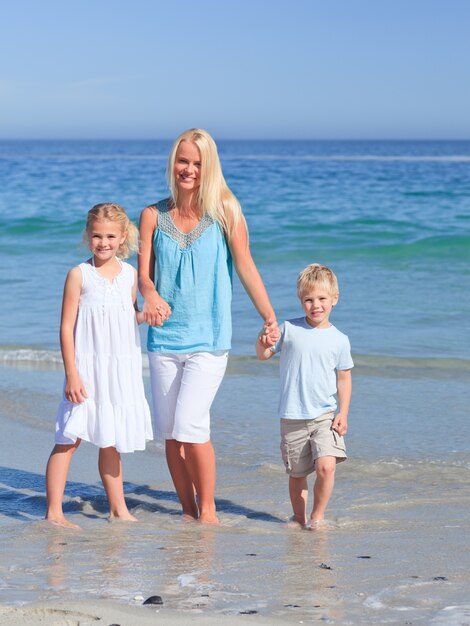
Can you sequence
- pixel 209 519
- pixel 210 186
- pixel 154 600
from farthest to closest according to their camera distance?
pixel 209 519, pixel 210 186, pixel 154 600

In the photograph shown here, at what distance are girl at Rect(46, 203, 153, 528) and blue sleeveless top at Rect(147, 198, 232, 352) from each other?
15cm

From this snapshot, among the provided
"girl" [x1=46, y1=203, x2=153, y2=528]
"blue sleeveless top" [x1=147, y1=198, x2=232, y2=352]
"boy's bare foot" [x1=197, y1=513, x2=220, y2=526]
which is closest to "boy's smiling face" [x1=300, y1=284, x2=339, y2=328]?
"blue sleeveless top" [x1=147, y1=198, x2=232, y2=352]

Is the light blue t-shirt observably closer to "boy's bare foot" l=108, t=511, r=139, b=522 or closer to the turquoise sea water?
"boy's bare foot" l=108, t=511, r=139, b=522

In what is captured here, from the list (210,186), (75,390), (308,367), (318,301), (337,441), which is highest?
(210,186)

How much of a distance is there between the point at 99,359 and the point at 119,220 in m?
0.61

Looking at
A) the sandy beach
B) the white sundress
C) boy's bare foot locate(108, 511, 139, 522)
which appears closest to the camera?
the sandy beach

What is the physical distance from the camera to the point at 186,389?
165 inches

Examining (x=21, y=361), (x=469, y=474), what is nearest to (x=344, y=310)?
(x=21, y=361)

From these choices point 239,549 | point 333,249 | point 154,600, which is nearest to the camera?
point 154,600

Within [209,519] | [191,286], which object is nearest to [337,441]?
[209,519]

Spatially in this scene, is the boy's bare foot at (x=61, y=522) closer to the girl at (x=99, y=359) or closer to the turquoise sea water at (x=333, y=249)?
the girl at (x=99, y=359)

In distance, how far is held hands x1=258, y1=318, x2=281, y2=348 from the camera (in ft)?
13.5

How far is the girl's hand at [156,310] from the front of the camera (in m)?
4.09

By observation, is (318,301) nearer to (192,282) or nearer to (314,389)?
(314,389)
